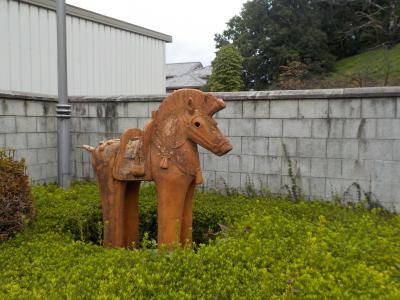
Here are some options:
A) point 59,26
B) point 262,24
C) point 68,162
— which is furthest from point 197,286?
point 262,24

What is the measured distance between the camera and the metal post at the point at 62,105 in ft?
21.0

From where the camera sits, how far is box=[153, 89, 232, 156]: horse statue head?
11.7ft

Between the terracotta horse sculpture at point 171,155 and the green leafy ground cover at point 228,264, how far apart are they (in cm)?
43

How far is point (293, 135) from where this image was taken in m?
5.82

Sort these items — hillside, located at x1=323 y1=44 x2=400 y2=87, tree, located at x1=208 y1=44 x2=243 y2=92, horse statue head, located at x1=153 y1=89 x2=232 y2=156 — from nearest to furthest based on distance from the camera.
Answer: horse statue head, located at x1=153 y1=89 x2=232 y2=156 → tree, located at x1=208 y1=44 x2=243 y2=92 → hillside, located at x1=323 y1=44 x2=400 y2=87

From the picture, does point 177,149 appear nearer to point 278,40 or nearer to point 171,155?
point 171,155

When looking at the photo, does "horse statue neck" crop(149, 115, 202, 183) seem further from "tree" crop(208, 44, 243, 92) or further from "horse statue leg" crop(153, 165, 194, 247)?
"tree" crop(208, 44, 243, 92)

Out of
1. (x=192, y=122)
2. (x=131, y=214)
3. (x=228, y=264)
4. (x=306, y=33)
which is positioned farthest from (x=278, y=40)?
(x=228, y=264)

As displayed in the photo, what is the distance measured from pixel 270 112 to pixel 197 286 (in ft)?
12.2

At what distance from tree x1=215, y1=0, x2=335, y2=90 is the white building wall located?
565 inches

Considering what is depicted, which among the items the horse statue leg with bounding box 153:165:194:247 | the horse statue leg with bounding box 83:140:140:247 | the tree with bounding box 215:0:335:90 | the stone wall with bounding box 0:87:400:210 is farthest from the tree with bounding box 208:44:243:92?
the horse statue leg with bounding box 153:165:194:247

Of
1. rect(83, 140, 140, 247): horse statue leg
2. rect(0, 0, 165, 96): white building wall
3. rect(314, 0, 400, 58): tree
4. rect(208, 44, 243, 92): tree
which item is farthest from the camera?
rect(314, 0, 400, 58): tree

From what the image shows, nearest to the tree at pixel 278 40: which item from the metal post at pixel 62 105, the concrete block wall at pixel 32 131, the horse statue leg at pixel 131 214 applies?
the concrete block wall at pixel 32 131

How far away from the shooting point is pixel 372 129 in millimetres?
5332
